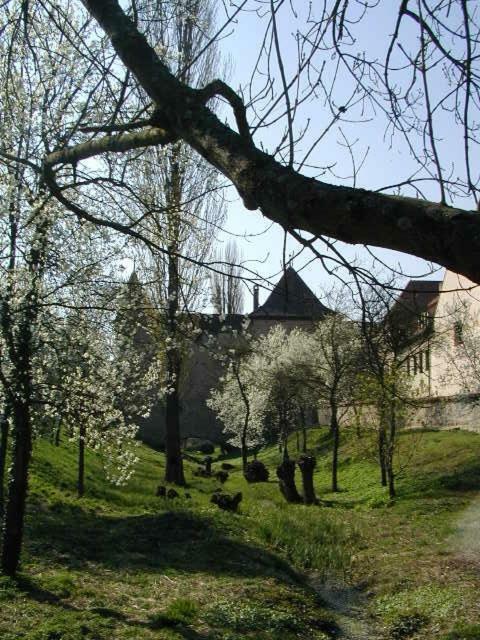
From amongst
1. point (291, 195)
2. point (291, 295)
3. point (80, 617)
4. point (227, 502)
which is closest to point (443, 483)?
point (227, 502)

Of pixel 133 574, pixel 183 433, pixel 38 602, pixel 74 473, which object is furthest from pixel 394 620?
pixel 183 433

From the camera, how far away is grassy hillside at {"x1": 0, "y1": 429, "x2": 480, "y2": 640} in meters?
7.61

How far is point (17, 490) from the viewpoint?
840 cm

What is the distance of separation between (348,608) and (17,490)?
15.3 feet

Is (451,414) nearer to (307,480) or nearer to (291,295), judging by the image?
(307,480)

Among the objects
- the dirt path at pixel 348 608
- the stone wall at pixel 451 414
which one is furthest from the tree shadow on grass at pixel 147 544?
the stone wall at pixel 451 414

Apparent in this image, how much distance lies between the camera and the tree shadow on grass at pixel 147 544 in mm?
10266

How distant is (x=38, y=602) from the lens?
759 cm

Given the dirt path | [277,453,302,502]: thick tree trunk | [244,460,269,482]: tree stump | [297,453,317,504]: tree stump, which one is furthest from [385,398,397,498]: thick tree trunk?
the dirt path

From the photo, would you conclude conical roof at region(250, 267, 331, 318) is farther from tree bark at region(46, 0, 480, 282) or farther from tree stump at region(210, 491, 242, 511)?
tree stump at region(210, 491, 242, 511)

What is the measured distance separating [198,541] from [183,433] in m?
40.4

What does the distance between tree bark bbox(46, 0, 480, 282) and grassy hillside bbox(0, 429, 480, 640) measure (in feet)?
17.9

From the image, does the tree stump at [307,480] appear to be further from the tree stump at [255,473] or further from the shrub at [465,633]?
the shrub at [465,633]

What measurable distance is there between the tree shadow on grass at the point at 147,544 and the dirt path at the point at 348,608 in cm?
58
